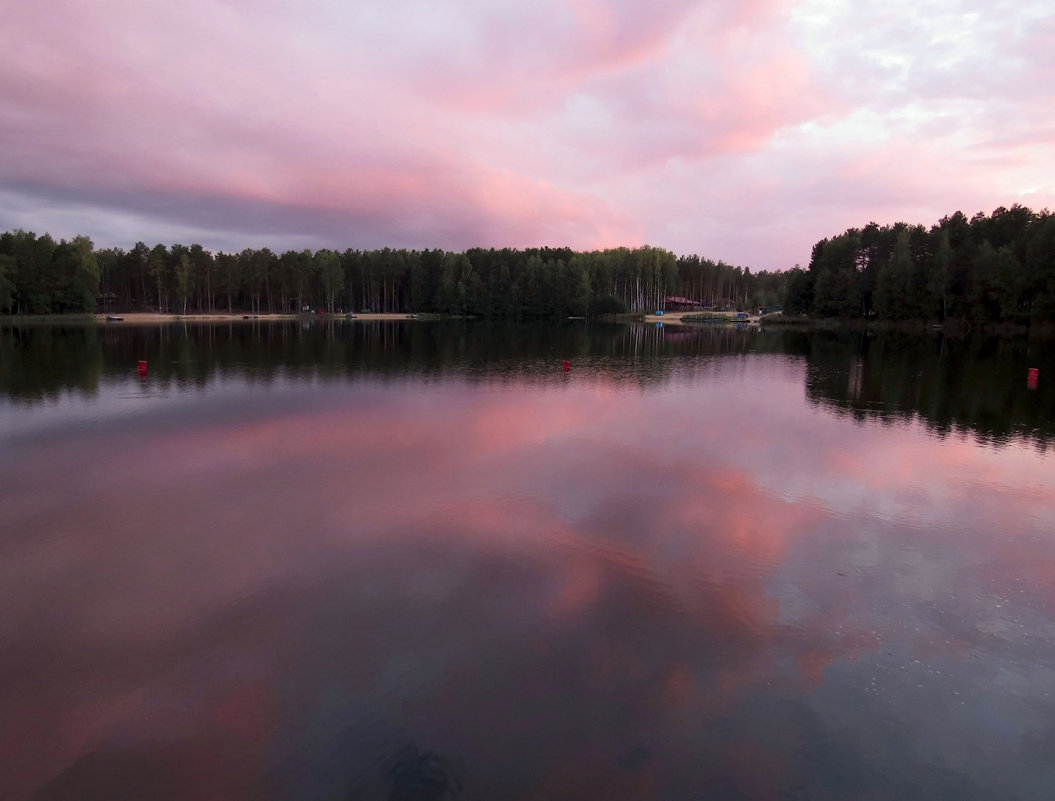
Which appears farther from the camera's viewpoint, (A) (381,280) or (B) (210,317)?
(A) (381,280)

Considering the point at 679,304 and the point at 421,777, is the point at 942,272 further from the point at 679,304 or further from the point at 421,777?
the point at 421,777

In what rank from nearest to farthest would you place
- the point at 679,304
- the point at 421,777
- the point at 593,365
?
the point at 421,777 < the point at 593,365 < the point at 679,304

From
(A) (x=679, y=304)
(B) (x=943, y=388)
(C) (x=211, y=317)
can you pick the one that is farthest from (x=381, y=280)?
(B) (x=943, y=388)

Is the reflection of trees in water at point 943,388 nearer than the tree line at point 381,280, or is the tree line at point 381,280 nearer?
the reflection of trees in water at point 943,388

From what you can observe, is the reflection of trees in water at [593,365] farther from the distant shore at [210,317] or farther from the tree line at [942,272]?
the distant shore at [210,317]

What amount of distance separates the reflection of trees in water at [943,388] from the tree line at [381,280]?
8793cm

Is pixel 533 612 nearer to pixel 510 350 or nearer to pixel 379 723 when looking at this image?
pixel 379 723

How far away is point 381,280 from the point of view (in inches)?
5556

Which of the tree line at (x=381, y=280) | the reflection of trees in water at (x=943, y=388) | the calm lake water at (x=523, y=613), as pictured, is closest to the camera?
the calm lake water at (x=523, y=613)

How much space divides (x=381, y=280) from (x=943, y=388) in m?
128

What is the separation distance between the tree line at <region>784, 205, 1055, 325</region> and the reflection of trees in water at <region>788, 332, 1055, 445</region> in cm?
1763

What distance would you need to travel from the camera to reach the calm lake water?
240 inches

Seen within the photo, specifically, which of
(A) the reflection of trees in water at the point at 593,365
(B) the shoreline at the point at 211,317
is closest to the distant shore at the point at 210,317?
(B) the shoreline at the point at 211,317

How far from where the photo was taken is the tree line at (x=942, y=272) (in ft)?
222
